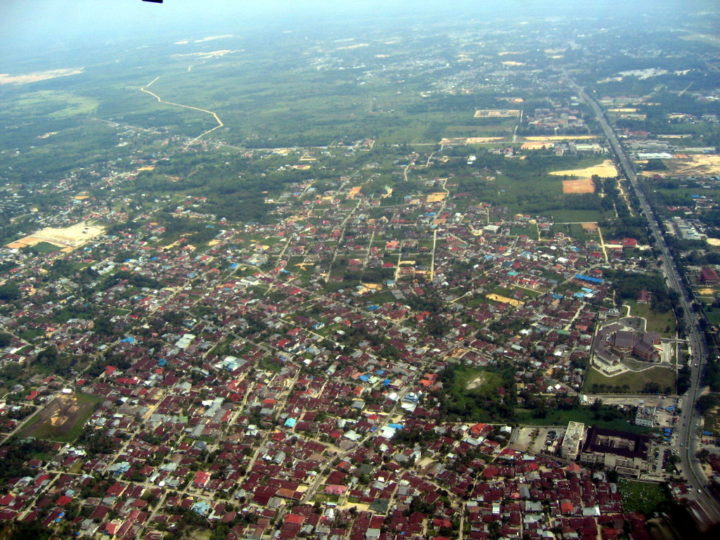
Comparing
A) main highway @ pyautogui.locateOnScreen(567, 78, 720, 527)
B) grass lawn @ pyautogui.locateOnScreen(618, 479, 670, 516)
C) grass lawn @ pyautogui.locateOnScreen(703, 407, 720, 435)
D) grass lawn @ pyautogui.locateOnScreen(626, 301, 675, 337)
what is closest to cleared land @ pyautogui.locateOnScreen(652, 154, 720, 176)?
main highway @ pyautogui.locateOnScreen(567, 78, 720, 527)

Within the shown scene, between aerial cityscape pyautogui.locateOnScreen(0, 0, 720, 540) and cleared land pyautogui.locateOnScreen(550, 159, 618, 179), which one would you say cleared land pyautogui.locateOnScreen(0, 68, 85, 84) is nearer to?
aerial cityscape pyautogui.locateOnScreen(0, 0, 720, 540)

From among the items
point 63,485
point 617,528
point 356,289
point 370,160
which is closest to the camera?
point 617,528

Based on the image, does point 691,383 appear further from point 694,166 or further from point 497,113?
point 497,113

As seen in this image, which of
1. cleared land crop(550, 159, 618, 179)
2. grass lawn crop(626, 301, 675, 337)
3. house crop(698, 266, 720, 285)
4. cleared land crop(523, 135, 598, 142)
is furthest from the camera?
cleared land crop(523, 135, 598, 142)

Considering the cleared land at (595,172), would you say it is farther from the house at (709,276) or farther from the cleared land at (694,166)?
the house at (709,276)

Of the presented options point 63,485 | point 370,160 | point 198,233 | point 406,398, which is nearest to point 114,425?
point 63,485

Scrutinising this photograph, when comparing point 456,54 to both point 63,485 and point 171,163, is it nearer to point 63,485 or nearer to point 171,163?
point 171,163

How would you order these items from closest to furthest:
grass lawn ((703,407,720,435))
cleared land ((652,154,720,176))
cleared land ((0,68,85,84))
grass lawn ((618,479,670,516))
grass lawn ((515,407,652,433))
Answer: grass lawn ((618,479,670,516))
grass lawn ((703,407,720,435))
grass lawn ((515,407,652,433))
cleared land ((652,154,720,176))
cleared land ((0,68,85,84))
